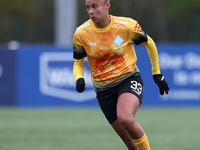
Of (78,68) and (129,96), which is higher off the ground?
(78,68)

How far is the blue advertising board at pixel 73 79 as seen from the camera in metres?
15.7

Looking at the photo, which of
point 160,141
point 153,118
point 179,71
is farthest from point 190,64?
point 160,141

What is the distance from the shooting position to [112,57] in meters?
6.56

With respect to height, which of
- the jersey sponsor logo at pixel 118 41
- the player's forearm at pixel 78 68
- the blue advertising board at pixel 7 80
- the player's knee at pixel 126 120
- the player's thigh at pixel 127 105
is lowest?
the blue advertising board at pixel 7 80

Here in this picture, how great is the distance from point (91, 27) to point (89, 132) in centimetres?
447

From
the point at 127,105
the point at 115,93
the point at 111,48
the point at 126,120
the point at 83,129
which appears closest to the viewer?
the point at 126,120

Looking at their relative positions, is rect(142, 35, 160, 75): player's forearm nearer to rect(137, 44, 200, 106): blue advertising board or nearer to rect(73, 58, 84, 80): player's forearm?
rect(73, 58, 84, 80): player's forearm

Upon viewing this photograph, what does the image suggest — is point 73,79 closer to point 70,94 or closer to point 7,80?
point 70,94

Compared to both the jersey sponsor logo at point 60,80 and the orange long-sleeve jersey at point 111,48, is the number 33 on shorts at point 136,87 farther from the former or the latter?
the jersey sponsor logo at point 60,80

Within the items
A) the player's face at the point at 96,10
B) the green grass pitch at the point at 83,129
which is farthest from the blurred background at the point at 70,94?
the player's face at the point at 96,10

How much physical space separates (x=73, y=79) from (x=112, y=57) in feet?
30.0

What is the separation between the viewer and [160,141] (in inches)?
370

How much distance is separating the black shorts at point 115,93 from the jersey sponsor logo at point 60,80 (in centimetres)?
886

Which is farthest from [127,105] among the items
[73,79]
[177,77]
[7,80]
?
[7,80]
